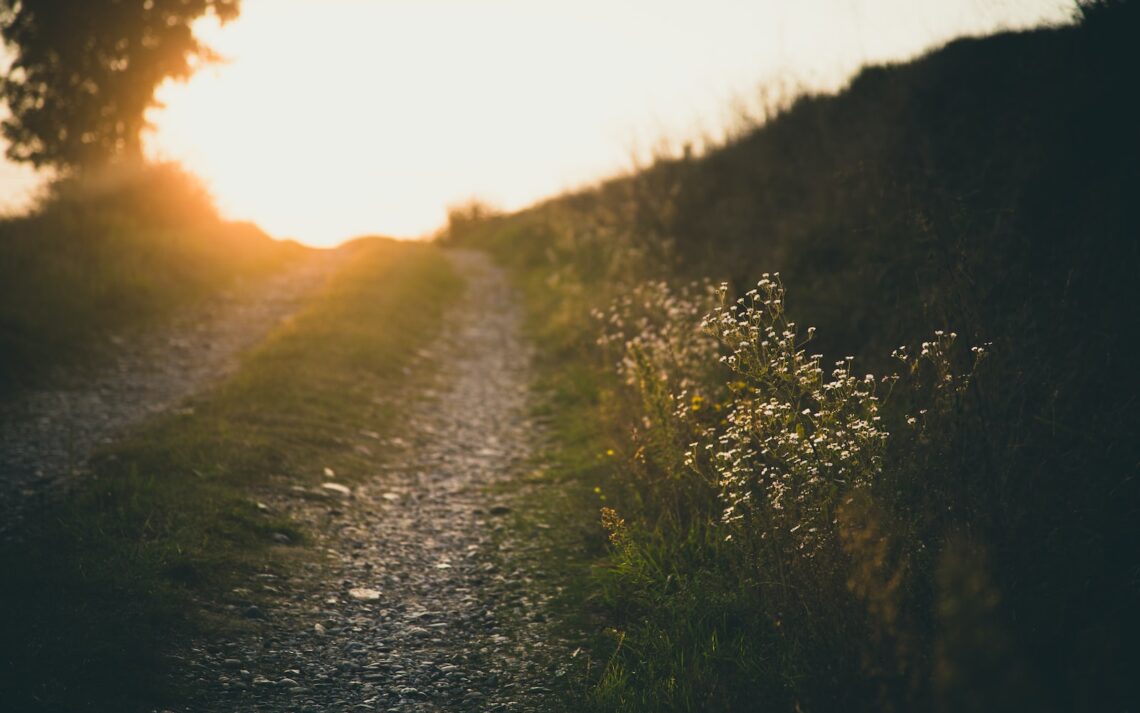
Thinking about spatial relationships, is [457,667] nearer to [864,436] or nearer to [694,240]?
[864,436]

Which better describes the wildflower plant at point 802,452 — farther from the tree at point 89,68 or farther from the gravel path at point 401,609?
the tree at point 89,68

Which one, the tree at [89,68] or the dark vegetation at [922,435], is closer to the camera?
the dark vegetation at [922,435]

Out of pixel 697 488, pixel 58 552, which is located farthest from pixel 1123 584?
pixel 58 552

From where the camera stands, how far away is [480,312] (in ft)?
55.9

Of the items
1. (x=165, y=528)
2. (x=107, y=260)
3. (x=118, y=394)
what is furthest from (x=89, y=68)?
(x=165, y=528)

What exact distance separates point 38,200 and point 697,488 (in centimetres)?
1687

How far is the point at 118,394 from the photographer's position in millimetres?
8977

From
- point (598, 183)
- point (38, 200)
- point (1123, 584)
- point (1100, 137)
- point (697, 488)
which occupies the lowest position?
point (1123, 584)

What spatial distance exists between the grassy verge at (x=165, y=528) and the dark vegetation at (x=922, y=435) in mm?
2673

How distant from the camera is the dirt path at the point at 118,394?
6.52 metres

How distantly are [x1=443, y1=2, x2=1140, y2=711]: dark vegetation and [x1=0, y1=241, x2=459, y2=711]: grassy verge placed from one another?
2673 mm

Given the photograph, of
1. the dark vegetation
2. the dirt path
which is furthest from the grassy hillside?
the dark vegetation

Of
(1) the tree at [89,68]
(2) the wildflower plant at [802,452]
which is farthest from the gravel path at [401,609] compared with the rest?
(1) the tree at [89,68]

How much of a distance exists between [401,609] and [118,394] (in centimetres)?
630
